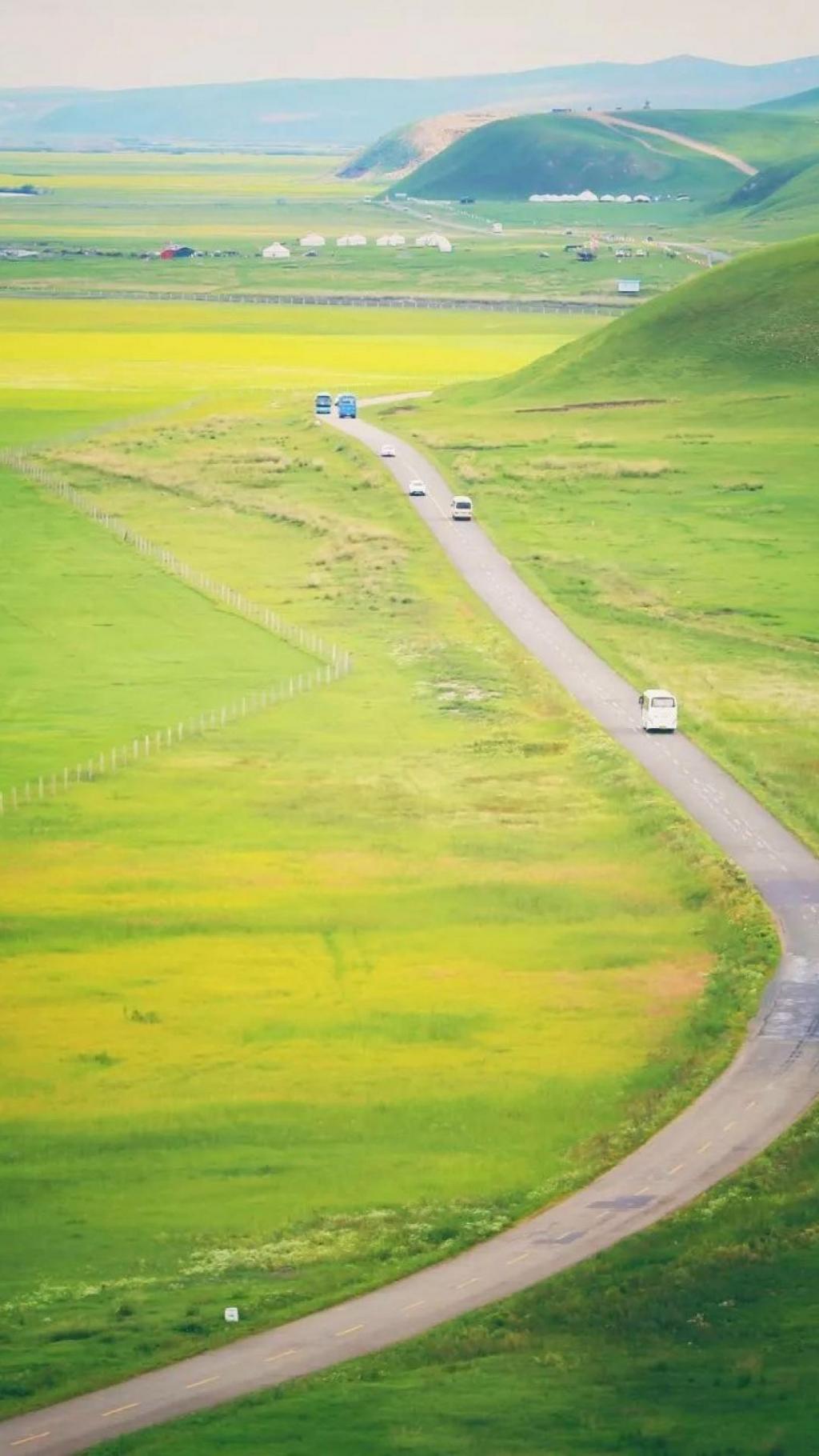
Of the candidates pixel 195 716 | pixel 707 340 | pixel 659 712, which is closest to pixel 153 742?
pixel 195 716

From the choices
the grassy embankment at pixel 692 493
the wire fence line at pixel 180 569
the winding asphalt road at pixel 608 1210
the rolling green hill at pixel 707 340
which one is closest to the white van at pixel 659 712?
the grassy embankment at pixel 692 493

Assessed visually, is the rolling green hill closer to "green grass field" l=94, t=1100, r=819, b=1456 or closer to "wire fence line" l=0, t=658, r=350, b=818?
"wire fence line" l=0, t=658, r=350, b=818

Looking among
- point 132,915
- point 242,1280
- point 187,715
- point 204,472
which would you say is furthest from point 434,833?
point 204,472

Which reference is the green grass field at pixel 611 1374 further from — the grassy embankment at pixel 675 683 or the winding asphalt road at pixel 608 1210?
the winding asphalt road at pixel 608 1210

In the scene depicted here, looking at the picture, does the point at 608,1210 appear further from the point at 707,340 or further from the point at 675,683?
the point at 707,340

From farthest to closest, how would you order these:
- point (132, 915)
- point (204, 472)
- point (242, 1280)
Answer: point (204, 472)
point (132, 915)
point (242, 1280)

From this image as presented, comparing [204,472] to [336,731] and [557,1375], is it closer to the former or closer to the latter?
[336,731]

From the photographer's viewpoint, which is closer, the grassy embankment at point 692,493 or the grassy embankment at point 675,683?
the grassy embankment at point 675,683
